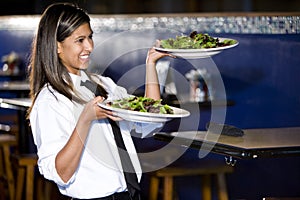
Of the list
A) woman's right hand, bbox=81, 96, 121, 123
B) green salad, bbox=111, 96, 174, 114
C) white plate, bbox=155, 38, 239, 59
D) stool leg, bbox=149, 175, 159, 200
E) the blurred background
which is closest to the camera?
woman's right hand, bbox=81, 96, 121, 123

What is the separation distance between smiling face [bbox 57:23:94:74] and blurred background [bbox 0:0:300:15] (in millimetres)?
4208

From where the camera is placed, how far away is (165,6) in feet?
26.7

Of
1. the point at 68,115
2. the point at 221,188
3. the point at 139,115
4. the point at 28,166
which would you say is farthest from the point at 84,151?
the point at 28,166

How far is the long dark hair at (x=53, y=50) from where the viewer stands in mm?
2551

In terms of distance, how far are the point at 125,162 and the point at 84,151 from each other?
188 mm

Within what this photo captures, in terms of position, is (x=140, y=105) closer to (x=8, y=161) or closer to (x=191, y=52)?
(x=191, y=52)

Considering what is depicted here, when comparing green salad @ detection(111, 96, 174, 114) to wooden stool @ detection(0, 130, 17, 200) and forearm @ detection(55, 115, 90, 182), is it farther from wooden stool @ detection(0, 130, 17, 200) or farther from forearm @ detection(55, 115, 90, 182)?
wooden stool @ detection(0, 130, 17, 200)

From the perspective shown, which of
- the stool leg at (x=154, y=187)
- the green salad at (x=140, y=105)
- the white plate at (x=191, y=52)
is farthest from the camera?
the stool leg at (x=154, y=187)

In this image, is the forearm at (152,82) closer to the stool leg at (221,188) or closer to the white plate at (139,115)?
the white plate at (139,115)

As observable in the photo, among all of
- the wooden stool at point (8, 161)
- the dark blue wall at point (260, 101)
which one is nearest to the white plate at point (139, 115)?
the dark blue wall at point (260, 101)

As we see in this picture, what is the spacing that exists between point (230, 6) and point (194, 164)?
13.2 feet

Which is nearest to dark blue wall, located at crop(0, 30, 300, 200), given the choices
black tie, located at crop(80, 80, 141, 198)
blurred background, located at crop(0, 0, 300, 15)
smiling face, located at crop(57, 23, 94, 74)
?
black tie, located at crop(80, 80, 141, 198)

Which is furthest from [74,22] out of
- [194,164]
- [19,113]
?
[19,113]

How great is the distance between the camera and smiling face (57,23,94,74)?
8.47 ft
